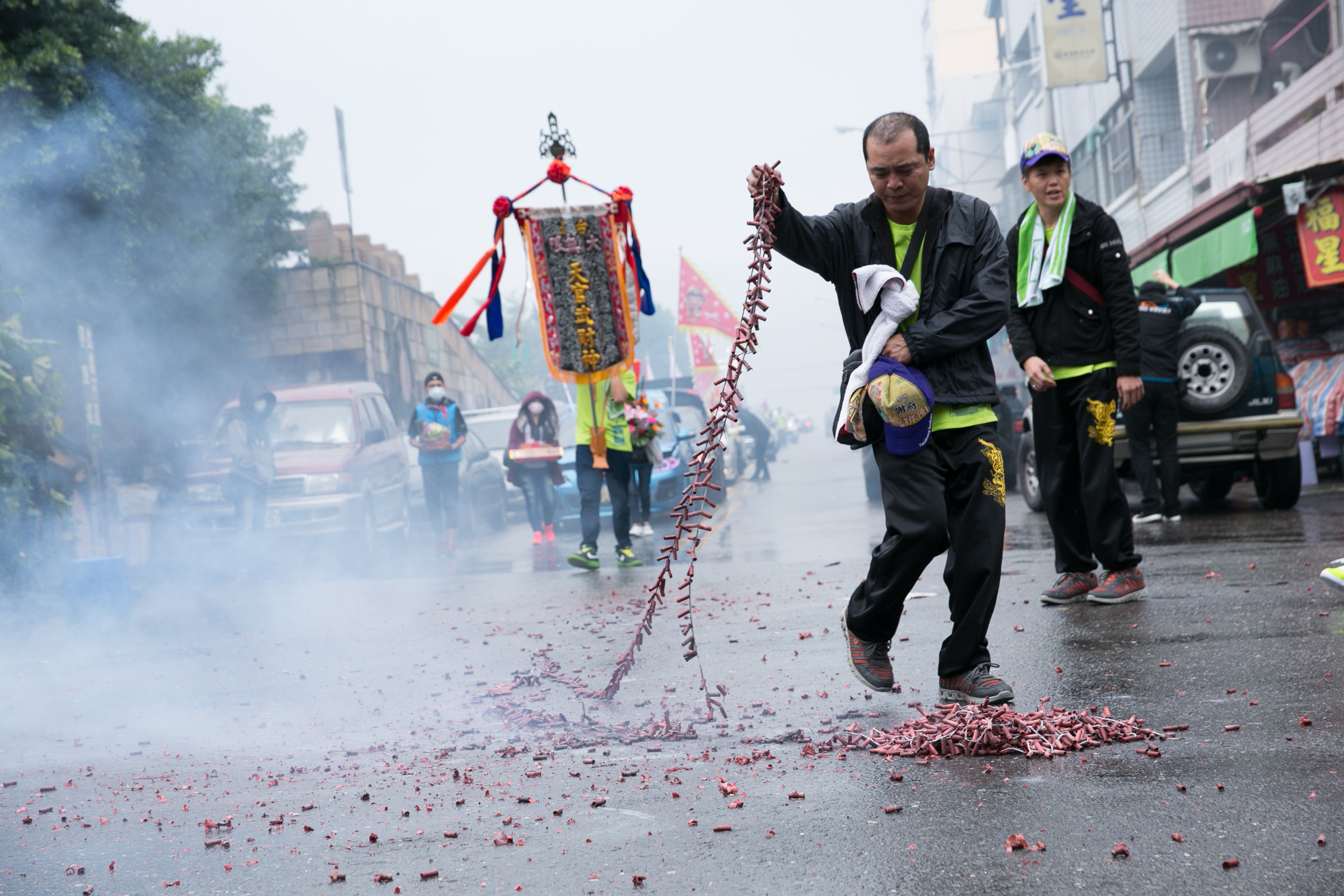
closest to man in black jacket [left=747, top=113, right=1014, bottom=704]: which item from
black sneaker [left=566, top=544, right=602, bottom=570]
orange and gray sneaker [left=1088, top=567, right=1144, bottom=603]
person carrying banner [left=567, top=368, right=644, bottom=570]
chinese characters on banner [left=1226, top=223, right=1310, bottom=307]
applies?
orange and gray sneaker [left=1088, top=567, right=1144, bottom=603]

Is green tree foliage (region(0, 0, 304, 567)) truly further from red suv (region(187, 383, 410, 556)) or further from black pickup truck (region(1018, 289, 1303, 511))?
black pickup truck (region(1018, 289, 1303, 511))

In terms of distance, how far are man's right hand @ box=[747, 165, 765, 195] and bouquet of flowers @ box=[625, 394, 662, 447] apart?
6.44 metres

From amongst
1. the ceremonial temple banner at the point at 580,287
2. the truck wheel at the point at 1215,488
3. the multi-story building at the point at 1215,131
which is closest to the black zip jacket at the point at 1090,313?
the ceremonial temple banner at the point at 580,287

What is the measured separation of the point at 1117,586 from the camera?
18.8ft

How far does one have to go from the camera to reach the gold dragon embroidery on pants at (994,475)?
3.94 meters

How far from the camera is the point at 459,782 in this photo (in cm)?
360

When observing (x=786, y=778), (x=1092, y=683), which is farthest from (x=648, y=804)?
(x=1092, y=683)

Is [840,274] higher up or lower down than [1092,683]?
higher up

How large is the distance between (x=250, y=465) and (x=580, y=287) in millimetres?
4183

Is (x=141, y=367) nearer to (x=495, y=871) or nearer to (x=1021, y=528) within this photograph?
(x=1021, y=528)

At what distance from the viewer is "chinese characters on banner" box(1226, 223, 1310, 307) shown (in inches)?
565

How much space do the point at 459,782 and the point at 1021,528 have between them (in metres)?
7.62

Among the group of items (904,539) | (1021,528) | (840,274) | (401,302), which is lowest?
(1021,528)

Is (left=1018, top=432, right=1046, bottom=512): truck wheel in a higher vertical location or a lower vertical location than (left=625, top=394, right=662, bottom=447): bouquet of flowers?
lower
